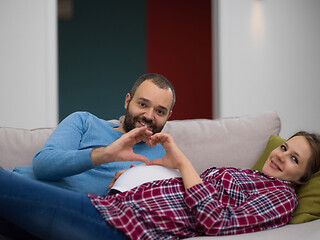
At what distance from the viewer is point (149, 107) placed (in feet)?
4.91

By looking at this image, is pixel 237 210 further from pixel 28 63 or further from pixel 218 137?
pixel 28 63

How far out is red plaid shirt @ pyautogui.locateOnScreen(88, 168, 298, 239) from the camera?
1.06 meters

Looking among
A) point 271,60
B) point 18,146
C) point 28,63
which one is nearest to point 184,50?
point 271,60

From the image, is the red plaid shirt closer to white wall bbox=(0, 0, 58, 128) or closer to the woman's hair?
the woman's hair

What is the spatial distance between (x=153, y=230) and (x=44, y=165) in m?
0.45

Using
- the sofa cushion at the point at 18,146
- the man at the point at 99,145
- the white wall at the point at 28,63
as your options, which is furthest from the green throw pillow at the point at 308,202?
the white wall at the point at 28,63

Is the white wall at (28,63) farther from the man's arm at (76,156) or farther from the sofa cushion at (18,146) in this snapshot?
the man's arm at (76,156)

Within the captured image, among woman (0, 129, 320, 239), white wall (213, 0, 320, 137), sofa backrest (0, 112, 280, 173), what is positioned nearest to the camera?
woman (0, 129, 320, 239)

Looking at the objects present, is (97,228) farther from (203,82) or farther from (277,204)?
(203,82)

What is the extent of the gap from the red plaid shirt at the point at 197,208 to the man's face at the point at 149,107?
370 millimetres

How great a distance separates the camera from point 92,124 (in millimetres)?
1525

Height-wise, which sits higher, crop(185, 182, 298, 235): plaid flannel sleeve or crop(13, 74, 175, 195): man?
crop(13, 74, 175, 195): man

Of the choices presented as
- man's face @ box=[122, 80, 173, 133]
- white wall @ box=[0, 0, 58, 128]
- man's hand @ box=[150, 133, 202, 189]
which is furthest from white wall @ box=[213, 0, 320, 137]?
man's hand @ box=[150, 133, 202, 189]

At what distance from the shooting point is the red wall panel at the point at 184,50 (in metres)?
4.99
